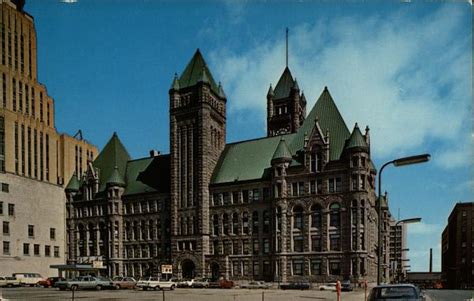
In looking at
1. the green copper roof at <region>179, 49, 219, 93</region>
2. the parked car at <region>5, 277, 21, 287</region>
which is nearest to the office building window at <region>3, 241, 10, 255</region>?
the parked car at <region>5, 277, 21, 287</region>

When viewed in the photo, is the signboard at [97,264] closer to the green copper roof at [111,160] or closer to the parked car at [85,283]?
the green copper roof at [111,160]

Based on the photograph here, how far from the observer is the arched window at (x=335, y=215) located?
2495 inches

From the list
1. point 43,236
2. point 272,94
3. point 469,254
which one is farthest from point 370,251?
point 469,254

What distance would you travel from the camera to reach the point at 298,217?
219 ft

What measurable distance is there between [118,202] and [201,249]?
786 inches

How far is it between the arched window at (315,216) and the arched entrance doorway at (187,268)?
69.8 ft

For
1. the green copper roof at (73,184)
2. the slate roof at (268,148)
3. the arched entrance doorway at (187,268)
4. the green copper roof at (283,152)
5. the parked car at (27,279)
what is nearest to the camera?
the parked car at (27,279)

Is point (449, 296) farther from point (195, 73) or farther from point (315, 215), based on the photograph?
point (195, 73)

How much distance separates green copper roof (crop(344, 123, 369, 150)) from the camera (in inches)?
2436

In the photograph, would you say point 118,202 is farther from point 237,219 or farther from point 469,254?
point 469,254

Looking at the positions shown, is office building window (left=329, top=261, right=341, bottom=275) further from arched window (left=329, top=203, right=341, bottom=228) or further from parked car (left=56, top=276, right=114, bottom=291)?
parked car (left=56, top=276, right=114, bottom=291)

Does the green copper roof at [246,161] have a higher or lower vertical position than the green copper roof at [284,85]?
lower

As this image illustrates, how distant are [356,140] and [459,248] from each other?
83021 mm

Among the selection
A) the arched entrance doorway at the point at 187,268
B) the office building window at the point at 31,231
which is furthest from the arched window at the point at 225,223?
the office building window at the point at 31,231
